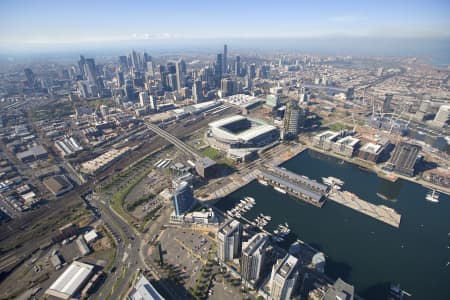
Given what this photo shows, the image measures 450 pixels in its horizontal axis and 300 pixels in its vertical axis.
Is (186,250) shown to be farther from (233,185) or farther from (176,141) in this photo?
(176,141)

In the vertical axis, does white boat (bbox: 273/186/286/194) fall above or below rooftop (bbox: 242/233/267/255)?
below

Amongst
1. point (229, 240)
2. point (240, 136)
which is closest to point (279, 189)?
point (240, 136)

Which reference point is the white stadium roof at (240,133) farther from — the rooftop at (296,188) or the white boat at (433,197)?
the white boat at (433,197)

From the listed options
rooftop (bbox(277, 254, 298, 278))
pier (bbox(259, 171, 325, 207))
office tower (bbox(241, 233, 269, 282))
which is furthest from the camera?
pier (bbox(259, 171, 325, 207))

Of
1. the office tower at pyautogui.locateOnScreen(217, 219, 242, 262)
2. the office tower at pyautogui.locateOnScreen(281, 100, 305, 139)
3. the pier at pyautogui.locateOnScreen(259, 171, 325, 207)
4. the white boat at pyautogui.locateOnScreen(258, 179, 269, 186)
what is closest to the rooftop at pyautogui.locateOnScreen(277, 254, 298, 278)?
the office tower at pyautogui.locateOnScreen(217, 219, 242, 262)

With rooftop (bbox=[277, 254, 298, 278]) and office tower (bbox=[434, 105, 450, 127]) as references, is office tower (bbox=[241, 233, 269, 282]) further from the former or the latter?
office tower (bbox=[434, 105, 450, 127])

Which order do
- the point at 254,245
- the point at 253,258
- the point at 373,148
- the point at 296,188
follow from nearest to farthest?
the point at 253,258 → the point at 254,245 → the point at 296,188 → the point at 373,148
